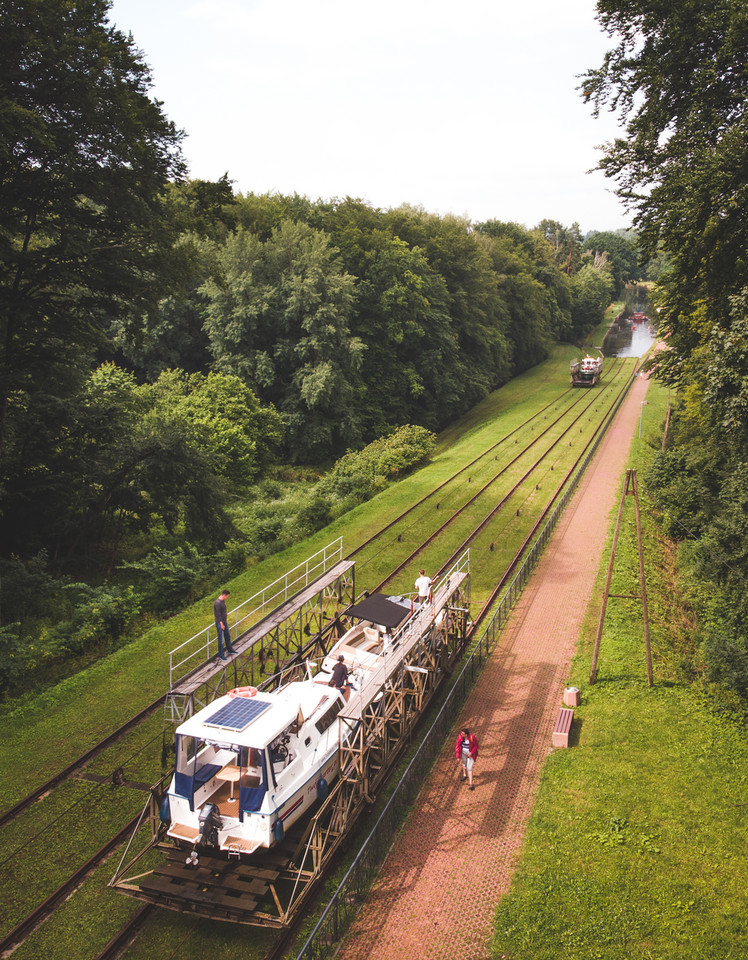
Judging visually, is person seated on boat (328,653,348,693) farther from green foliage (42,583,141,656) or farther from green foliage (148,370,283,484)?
green foliage (148,370,283,484)

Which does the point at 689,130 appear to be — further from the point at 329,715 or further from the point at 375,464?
the point at 375,464

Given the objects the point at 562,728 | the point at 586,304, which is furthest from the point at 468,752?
the point at 586,304

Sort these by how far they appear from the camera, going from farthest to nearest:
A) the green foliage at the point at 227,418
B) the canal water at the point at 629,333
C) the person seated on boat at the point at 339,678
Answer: the canal water at the point at 629,333 < the green foliage at the point at 227,418 < the person seated on boat at the point at 339,678

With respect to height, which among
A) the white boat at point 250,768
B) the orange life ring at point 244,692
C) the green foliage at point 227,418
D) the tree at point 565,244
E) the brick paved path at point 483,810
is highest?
the tree at point 565,244

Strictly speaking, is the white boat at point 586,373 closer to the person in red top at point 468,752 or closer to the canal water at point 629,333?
the canal water at point 629,333

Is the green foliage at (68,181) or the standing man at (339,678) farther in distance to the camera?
Answer: the green foliage at (68,181)

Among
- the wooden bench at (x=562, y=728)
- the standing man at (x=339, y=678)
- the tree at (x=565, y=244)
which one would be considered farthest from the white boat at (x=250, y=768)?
the tree at (x=565, y=244)
